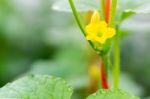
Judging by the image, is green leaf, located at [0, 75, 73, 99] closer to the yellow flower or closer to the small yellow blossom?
the yellow flower

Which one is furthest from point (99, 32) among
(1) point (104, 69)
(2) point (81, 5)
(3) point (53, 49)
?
(3) point (53, 49)

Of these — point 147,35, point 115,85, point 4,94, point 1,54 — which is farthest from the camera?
point 147,35

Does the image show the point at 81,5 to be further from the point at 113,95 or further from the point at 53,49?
the point at 53,49

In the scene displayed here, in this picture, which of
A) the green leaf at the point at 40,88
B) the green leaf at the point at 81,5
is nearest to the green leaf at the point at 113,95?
the green leaf at the point at 40,88

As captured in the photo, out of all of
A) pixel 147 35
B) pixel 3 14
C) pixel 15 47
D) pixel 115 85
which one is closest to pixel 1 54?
pixel 15 47

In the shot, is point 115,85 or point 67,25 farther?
point 67,25

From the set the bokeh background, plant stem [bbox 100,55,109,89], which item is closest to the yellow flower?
plant stem [bbox 100,55,109,89]

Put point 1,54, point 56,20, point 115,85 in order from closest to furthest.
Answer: point 115,85 < point 1,54 < point 56,20

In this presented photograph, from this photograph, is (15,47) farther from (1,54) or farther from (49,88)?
(49,88)

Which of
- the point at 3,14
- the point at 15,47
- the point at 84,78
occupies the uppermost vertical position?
the point at 3,14
